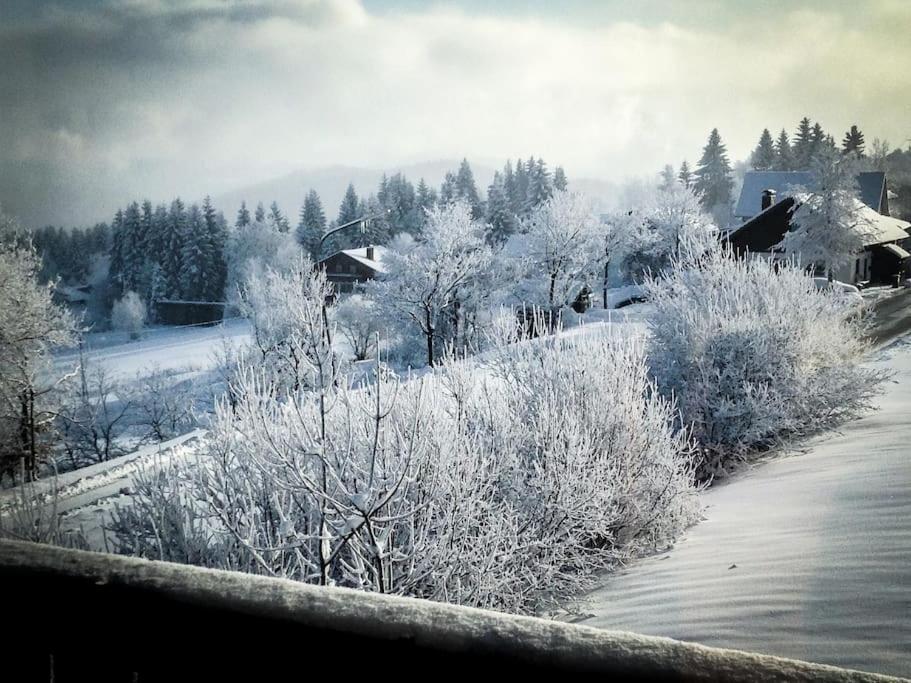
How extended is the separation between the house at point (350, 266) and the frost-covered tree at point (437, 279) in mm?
14357

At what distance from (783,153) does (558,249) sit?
30.2m

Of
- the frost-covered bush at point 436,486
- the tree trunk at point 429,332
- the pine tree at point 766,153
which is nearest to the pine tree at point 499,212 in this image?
the pine tree at point 766,153

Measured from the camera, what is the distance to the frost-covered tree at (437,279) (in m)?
23.9

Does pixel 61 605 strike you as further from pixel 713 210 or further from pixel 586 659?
pixel 713 210

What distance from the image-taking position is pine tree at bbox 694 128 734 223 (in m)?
53.3

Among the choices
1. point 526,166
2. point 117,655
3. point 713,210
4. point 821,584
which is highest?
point 526,166

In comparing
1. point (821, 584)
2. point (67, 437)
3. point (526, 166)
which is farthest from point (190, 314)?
point (821, 584)

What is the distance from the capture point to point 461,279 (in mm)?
24109

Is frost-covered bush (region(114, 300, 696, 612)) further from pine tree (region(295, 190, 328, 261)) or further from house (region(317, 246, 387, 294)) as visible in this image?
pine tree (region(295, 190, 328, 261))

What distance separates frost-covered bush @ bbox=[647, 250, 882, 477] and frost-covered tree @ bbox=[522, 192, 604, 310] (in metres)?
16.6

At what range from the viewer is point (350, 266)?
42.2m

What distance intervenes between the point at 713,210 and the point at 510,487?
53.2 metres

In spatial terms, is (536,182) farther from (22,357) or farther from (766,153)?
(22,357)

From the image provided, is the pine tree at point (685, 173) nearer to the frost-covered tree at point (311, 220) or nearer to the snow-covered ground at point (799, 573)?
the frost-covered tree at point (311, 220)
